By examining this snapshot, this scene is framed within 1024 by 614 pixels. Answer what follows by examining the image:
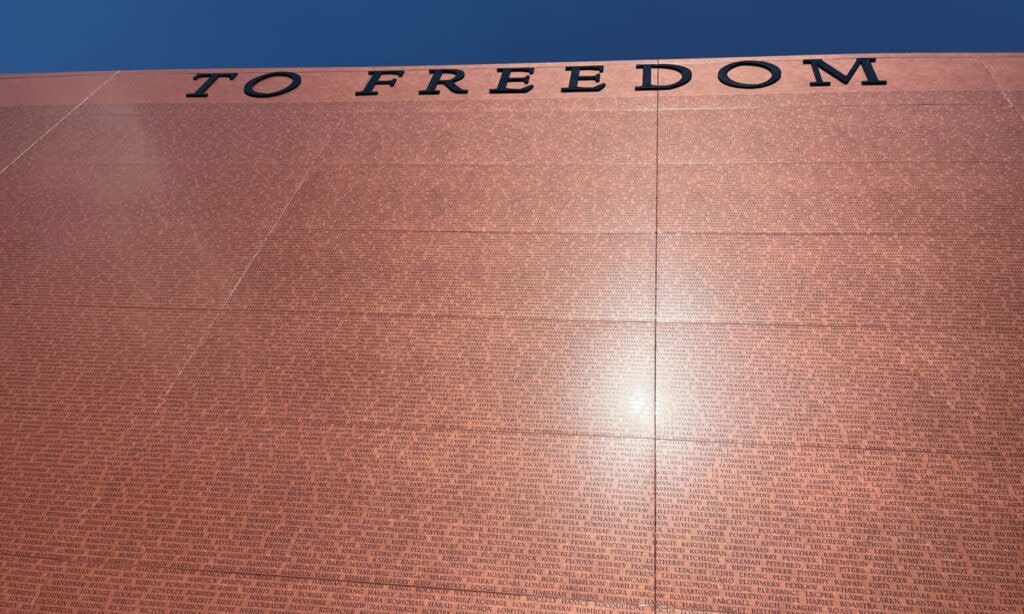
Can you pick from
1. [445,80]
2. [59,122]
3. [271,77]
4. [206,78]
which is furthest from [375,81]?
[59,122]

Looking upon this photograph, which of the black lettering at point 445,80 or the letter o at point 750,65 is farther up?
the black lettering at point 445,80

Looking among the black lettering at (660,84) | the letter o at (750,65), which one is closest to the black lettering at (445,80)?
the black lettering at (660,84)

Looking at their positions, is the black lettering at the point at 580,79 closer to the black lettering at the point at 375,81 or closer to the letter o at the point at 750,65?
the letter o at the point at 750,65

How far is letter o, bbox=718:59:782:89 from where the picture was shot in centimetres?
601

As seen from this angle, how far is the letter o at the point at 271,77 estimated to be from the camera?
21.2 ft

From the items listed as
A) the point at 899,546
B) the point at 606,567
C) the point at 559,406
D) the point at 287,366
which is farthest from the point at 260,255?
the point at 899,546

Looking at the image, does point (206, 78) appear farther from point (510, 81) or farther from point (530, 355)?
point (530, 355)

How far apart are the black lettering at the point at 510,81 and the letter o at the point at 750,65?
1826mm

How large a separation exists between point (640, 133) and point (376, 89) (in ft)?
8.86

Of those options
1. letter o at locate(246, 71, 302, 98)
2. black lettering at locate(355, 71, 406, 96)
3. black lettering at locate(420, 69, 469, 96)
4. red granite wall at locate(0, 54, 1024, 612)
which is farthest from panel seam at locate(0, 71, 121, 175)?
black lettering at locate(420, 69, 469, 96)

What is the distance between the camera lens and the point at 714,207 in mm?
4688

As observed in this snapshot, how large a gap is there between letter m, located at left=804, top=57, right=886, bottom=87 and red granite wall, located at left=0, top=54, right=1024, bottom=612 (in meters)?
0.09

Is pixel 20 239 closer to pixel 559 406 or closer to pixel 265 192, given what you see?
pixel 265 192

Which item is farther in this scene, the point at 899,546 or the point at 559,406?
the point at 559,406
